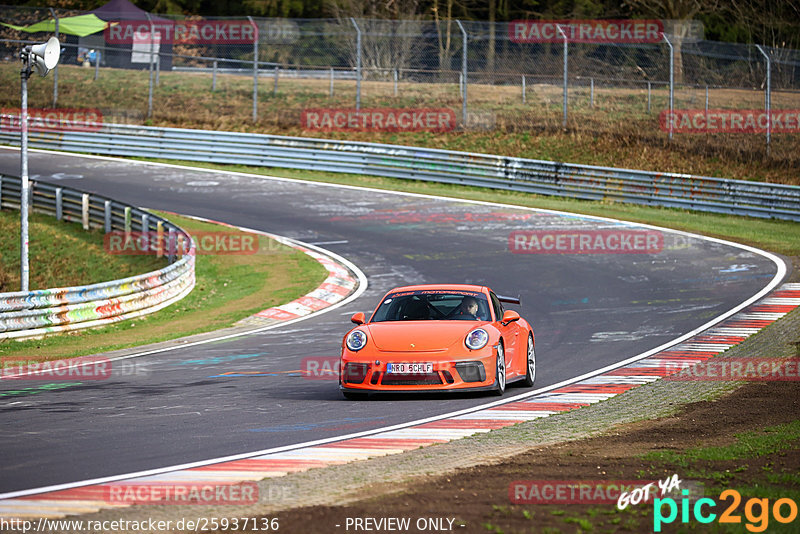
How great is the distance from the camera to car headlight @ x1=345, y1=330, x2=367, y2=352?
34.8 feet

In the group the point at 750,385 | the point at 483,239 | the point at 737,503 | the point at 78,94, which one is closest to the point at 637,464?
the point at 737,503

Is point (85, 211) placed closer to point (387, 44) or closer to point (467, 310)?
point (387, 44)

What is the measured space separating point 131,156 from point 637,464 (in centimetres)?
3323

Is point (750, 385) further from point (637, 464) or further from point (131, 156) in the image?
point (131, 156)

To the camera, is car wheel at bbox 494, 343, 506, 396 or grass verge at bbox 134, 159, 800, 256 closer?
car wheel at bbox 494, 343, 506, 396

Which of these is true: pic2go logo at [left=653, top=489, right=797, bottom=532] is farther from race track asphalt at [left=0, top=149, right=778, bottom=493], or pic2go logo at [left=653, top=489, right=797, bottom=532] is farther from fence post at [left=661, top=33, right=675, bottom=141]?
fence post at [left=661, top=33, right=675, bottom=141]

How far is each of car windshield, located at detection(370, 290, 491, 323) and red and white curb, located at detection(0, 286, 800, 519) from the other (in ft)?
4.17

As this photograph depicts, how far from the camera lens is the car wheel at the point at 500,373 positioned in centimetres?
1064

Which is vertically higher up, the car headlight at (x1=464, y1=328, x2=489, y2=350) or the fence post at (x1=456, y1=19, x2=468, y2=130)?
the fence post at (x1=456, y1=19, x2=468, y2=130)

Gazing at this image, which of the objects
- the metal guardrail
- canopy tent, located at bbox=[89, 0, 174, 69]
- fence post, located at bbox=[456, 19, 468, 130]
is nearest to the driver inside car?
the metal guardrail

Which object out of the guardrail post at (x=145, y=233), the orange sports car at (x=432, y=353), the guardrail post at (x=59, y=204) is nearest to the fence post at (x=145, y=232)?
the guardrail post at (x=145, y=233)

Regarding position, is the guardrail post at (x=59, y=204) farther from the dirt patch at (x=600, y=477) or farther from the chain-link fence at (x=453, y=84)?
the dirt patch at (x=600, y=477)

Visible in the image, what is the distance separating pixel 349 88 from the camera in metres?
40.8

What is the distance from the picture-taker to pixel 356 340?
35.2 feet
